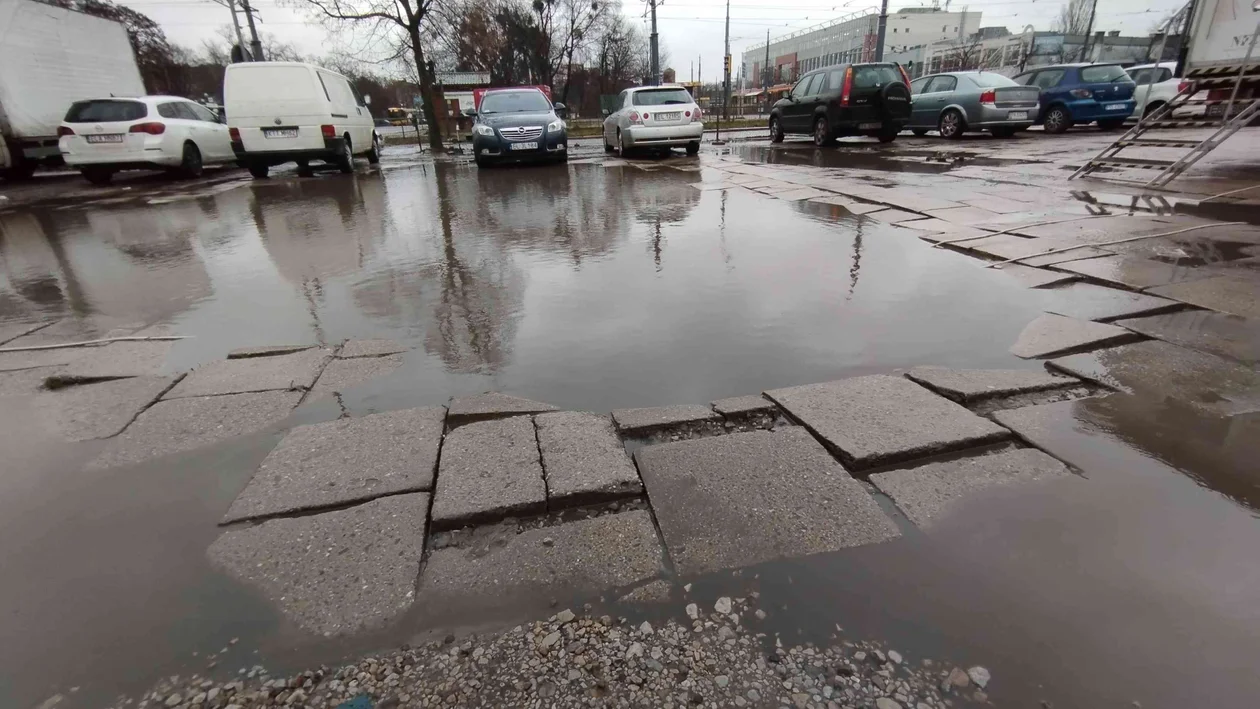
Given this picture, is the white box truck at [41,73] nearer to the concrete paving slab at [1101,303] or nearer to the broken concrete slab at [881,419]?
the broken concrete slab at [881,419]

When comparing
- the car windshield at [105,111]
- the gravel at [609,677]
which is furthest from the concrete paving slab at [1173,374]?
the car windshield at [105,111]

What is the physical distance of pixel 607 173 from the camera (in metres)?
11.5

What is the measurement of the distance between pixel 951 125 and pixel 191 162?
17.8m

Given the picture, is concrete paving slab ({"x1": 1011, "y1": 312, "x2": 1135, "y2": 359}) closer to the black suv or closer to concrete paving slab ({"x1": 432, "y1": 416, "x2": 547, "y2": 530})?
concrete paving slab ({"x1": 432, "y1": 416, "x2": 547, "y2": 530})

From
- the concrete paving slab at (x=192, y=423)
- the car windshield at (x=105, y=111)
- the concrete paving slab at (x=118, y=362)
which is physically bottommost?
the concrete paving slab at (x=192, y=423)

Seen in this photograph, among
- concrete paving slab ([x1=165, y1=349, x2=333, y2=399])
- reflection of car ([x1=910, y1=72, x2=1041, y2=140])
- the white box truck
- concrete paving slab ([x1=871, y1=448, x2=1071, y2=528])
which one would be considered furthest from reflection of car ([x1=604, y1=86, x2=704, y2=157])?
concrete paving slab ([x1=871, y1=448, x2=1071, y2=528])

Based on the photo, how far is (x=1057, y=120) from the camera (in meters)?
15.8

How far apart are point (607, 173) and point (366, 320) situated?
8221 mm

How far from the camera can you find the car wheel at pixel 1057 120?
15.6m

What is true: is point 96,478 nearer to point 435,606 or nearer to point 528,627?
point 435,606

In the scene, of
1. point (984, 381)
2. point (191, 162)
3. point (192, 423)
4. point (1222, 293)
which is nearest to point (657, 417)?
point (984, 381)

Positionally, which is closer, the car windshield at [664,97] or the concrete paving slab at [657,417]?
the concrete paving slab at [657,417]

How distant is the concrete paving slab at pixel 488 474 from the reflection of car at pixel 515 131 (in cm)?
1073

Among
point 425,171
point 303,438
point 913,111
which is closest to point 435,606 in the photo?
point 303,438
